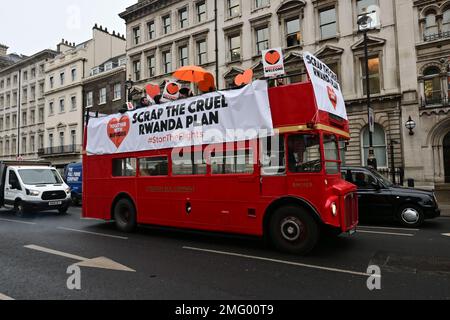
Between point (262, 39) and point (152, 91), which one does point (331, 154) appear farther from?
point (262, 39)

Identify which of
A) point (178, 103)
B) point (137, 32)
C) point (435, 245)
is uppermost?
point (137, 32)

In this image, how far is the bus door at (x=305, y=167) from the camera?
6.34 metres

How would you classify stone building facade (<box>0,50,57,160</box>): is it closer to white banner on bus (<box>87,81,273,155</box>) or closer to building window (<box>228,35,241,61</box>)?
building window (<box>228,35,241,61</box>)

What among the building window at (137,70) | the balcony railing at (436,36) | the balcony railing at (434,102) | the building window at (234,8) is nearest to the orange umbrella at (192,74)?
the balcony railing at (434,102)

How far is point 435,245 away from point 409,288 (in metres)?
3.37

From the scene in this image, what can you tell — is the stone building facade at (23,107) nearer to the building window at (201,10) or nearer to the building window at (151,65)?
the building window at (151,65)

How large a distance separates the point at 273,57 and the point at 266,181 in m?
2.66

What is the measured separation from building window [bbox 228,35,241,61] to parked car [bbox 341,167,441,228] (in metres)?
18.0

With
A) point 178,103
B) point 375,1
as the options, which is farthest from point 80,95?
point 178,103

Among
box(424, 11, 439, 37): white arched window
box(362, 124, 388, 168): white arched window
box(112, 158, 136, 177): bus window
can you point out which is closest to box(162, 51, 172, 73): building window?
box(362, 124, 388, 168): white arched window

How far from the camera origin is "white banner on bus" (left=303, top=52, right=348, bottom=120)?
21.9 ft

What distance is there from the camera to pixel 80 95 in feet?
128

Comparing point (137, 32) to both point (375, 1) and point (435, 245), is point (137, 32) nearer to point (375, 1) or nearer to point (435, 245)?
point (375, 1)

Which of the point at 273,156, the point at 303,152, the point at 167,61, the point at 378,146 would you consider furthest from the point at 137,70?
the point at 303,152
